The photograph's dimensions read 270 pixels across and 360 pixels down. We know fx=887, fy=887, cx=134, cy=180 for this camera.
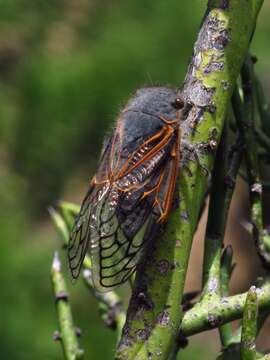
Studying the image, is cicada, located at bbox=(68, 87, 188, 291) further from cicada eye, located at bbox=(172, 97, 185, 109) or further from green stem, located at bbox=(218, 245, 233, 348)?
green stem, located at bbox=(218, 245, 233, 348)

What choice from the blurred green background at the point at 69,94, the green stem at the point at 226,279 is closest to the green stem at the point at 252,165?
the green stem at the point at 226,279

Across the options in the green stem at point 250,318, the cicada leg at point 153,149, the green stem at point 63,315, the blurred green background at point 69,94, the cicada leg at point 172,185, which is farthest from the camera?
the blurred green background at point 69,94

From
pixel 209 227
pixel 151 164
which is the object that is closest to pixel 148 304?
pixel 209 227

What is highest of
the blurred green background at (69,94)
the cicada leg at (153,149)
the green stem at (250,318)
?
the blurred green background at (69,94)

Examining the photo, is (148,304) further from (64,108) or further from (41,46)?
(41,46)

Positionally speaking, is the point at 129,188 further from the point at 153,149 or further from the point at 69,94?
the point at 69,94

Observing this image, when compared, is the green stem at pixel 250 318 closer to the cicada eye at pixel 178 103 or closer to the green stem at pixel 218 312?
the green stem at pixel 218 312

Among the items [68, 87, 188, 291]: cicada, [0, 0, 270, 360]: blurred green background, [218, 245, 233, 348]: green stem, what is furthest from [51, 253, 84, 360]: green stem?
[0, 0, 270, 360]: blurred green background

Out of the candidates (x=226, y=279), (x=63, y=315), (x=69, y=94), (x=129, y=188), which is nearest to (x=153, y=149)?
(x=129, y=188)
